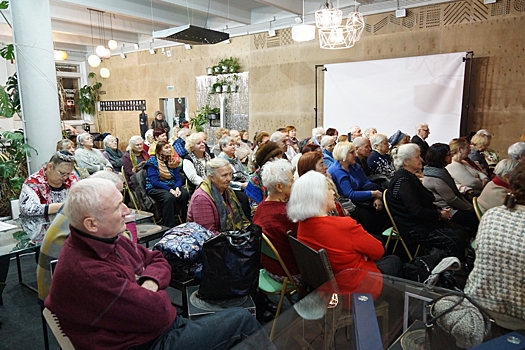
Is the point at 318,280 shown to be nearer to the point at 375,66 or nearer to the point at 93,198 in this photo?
the point at 93,198

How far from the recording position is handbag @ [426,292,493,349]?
154 centimetres

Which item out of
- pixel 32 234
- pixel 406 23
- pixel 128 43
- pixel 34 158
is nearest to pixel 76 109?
pixel 128 43

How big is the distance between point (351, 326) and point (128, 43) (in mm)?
12484

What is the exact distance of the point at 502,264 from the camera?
176 centimetres

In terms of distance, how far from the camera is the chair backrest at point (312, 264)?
1940mm

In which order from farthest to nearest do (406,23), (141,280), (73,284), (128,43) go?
Answer: (128,43), (406,23), (141,280), (73,284)

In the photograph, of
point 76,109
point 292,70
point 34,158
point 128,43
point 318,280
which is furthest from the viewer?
point 76,109

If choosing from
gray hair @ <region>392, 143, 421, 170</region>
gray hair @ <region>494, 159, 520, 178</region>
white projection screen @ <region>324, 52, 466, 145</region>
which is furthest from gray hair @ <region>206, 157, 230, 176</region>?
white projection screen @ <region>324, 52, 466, 145</region>

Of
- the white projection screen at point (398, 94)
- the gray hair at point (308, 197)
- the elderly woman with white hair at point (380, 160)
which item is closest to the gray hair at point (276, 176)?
the gray hair at point (308, 197)

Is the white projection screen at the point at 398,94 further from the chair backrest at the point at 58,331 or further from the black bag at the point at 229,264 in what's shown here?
the chair backrest at the point at 58,331

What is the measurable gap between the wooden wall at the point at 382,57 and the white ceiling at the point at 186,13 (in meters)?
0.24

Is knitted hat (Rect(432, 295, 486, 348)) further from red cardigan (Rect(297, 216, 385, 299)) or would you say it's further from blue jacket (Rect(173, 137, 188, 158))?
blue jacket (Rect(173, 137, 188, 158))

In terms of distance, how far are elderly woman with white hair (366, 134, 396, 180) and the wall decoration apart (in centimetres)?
911

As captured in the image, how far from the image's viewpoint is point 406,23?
7.20m
